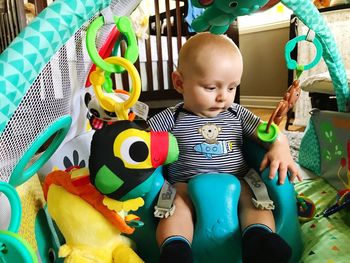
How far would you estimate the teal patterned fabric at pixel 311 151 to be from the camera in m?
1.08

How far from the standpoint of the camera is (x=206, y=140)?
744 mm

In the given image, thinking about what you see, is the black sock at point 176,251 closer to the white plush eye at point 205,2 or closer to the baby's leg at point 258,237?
the baby's leg at point 258,237

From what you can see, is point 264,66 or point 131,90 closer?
point 131,90

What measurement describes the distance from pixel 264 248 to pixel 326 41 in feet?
1.80

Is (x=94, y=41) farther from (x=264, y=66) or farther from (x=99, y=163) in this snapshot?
(x=264, y=66)

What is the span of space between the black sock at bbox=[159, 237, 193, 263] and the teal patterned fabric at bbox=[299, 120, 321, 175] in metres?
0.68

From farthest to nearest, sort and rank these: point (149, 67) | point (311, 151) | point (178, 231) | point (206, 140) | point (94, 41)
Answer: point (149, 67) → point (311, 151) → point (206, 140) → point (178, 231) → point (94, 41)

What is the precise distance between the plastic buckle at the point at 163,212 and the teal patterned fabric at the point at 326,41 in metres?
0.45

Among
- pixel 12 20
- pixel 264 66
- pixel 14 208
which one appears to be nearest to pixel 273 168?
pixel 14 208

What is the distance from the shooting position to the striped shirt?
73 centimetres

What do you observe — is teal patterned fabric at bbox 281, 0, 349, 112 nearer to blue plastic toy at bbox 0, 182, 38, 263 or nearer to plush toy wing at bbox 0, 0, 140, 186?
plush toy wing at bbox 0, 0, 140, 186

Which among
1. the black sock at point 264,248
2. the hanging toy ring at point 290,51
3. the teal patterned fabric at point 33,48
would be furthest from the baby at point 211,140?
the teal patterned fabric at point 33,48

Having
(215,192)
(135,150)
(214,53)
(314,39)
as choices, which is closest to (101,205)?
(135,150)

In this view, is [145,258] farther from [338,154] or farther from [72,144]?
[338,154]
